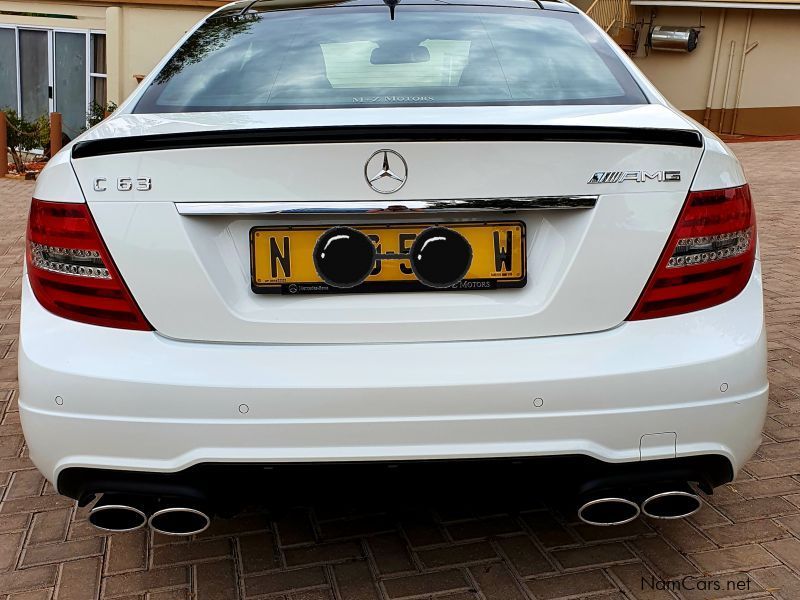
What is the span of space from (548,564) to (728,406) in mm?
744

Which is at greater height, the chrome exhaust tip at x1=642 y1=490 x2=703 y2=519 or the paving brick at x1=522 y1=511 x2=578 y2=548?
the chrome exhaust tip at x1=642 y1=490 x2=703 y2=519

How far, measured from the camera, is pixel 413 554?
8.74 ft

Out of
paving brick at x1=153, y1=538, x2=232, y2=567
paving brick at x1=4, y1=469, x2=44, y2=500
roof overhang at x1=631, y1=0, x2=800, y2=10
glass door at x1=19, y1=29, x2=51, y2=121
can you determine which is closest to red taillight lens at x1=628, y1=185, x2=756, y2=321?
paving brick at x1=153, y1=538, x2=232, y2=567

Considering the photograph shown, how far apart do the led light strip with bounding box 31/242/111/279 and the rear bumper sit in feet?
0.42

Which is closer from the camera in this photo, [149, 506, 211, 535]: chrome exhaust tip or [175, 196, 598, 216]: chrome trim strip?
[175, 196, 598, 216]: chrome trim strip

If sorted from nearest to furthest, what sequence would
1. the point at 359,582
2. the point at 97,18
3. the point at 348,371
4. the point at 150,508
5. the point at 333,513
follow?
the point at 348,371 < the point at 150,508 < the point at 359,582 < the point at 333,513 < the point at 97,18

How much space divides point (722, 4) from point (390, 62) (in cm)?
1896

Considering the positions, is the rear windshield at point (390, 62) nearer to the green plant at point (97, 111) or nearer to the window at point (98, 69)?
the green plant at point (97, 111)

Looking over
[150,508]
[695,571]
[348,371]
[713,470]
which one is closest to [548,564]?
[695,571]

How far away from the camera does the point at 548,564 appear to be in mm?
2609

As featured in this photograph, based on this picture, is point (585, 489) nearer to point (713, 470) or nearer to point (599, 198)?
point (713, 470)

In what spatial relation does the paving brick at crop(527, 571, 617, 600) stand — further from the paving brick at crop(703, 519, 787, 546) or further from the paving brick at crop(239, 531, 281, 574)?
the paving brick at crop(239, 531, 281, 574)

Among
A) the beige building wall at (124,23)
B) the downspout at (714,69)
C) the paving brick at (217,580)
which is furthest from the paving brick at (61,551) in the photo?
the downspout at (714,69)

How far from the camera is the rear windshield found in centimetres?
251
